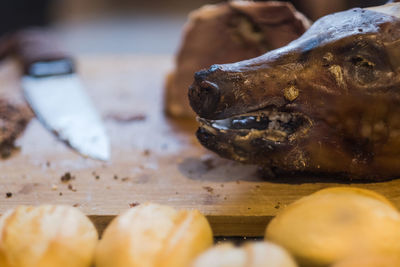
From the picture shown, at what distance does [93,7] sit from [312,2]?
4.24 meters

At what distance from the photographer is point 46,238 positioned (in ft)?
3.05

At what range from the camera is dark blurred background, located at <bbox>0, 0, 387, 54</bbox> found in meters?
4.55

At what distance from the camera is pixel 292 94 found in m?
1.25

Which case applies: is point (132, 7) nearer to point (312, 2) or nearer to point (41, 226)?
point (312, 2)

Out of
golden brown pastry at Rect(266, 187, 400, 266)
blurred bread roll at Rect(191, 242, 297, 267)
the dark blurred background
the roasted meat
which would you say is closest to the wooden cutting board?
the roasted meat

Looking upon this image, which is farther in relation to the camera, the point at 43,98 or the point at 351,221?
the point at 43,98

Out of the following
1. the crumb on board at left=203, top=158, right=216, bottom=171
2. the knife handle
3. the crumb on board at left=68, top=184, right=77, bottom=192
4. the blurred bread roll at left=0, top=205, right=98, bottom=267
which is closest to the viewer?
the blurred bread roll at left=0, top=205, right=98, bottom=267

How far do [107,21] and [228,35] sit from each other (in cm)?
428

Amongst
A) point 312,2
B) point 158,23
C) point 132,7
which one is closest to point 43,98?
point 312,2

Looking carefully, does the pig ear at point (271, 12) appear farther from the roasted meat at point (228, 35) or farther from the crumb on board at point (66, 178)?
the crumb on board at point (66, 178)

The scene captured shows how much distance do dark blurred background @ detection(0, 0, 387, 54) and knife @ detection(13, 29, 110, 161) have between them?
1204 millimetres

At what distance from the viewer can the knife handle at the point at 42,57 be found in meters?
2.23

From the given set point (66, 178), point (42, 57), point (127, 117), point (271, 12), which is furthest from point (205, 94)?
point (42, 57)

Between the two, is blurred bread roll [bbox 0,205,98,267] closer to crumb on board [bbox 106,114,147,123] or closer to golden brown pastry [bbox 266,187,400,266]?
golden brown pastry [bbox 266,187,400,266]
